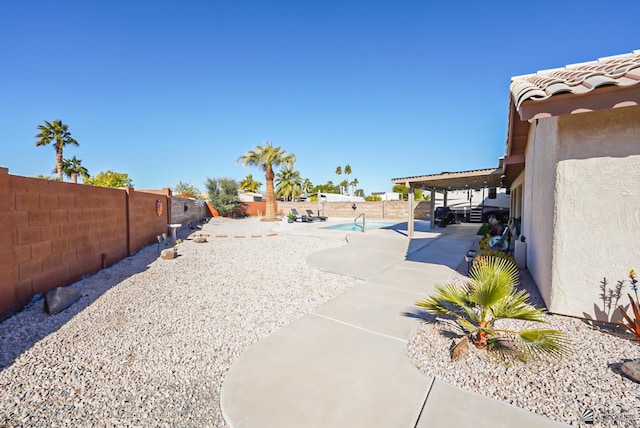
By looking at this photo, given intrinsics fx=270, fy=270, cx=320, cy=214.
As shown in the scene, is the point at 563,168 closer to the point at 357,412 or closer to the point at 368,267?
the point at 357,412

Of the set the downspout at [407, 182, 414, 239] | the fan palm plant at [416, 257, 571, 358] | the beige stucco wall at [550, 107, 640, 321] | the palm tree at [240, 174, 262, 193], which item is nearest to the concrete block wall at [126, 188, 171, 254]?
the fan palm plant at [416, 257, 571, 358]

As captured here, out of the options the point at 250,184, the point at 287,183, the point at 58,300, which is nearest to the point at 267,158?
the point at 287,183

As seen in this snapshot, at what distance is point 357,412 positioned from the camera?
7.65ft

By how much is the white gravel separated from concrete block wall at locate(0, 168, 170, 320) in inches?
16.9

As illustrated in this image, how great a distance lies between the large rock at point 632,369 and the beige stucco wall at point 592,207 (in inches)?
46.9

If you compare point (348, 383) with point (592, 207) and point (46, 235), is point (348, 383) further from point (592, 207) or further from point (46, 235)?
point (46, 235)

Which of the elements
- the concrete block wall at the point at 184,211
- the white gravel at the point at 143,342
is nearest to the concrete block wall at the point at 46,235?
the white gravel at the point at 143,342

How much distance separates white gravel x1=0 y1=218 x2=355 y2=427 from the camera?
2451 millimetres

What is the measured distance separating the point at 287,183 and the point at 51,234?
107 ft

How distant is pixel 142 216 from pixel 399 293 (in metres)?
10.1

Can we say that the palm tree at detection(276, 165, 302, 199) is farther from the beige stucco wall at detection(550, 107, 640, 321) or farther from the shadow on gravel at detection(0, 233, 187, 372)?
the beige stucco wall at detection(550, 107, 640, 321)

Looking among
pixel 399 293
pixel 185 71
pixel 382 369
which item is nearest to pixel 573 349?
pixel 382 369

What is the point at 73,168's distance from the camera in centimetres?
3072

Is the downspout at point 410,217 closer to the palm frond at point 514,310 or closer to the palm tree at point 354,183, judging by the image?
the palm frond at point 514,310
